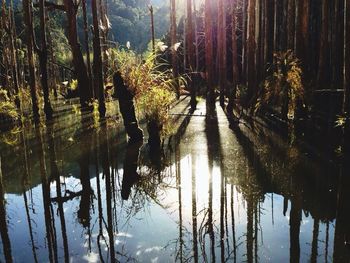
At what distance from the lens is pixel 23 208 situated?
5.38m

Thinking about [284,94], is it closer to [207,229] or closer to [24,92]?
[207,229]

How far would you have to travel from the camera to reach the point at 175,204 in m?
5.26

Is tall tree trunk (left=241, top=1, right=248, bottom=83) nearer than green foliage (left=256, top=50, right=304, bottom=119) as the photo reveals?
No

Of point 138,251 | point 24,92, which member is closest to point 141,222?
point 138,251

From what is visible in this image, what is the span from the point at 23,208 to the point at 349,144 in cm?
583

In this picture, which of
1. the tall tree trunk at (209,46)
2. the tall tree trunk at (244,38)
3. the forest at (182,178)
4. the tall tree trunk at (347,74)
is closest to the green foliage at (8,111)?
the forest at (182,178)

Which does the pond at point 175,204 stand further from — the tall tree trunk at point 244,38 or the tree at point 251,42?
the tall tree trunk at point 244,38

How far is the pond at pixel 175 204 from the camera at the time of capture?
403cm

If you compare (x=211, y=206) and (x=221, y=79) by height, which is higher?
(x=221, y=79)

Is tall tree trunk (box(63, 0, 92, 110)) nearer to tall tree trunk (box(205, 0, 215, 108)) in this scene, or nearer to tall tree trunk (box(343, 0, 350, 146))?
tall tree trunk (box(205, 0, 215, 108))

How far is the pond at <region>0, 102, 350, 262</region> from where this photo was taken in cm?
403

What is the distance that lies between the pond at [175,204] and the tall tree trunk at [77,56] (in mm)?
8369

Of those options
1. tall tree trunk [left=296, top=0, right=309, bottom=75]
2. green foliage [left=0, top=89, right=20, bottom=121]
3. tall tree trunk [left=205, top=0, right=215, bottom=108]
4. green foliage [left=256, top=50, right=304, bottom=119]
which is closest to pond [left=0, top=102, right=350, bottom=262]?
green foliage [left=256, top=50, right=304, bottom=119]

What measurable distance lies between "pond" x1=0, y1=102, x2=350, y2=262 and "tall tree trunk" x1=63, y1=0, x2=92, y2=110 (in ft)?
27.5
